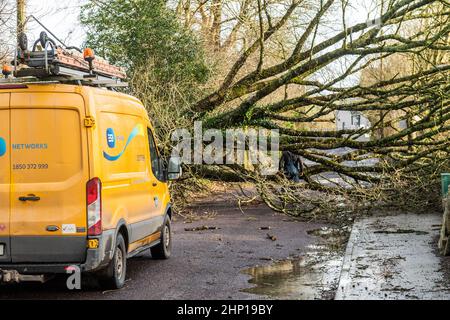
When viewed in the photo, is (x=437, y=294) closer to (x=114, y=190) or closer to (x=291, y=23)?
(x=114, y=190)

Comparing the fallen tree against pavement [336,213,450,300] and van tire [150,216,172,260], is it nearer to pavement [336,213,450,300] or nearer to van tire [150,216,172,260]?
pavement [336,213,450,300]

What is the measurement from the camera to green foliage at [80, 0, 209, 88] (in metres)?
22.7

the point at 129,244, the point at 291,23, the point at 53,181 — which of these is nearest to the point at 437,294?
the point at 129,244

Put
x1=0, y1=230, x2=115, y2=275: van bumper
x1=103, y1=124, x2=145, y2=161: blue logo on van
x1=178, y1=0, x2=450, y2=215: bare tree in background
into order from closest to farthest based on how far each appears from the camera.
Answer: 1. x1=0, y1=230, x2=115, y2=275: van bumper
2. x1=103, y1=124, x2=145, y2=161: blue logo on van
3. x1=178, y1=0, x2=450, y2=215: bare tree in background

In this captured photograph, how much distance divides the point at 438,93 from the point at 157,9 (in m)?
10.1

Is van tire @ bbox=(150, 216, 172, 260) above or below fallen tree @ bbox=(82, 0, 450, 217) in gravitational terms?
below

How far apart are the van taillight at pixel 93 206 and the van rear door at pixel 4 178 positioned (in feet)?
3.00

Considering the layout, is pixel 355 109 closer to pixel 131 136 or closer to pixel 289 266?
pixel 289 266

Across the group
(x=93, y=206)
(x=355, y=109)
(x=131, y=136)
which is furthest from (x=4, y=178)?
(x=355, y=109)

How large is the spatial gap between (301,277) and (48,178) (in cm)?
373

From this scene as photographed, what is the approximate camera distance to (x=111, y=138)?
28.6 feet

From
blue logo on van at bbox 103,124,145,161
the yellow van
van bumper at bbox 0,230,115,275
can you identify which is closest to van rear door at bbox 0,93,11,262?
the yellow van

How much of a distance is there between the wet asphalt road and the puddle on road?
0.23 metres

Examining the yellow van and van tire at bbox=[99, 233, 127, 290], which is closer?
the yellow van
